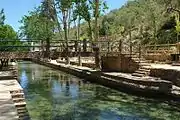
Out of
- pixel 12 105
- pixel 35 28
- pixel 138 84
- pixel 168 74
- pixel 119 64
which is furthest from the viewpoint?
pixel 35 28

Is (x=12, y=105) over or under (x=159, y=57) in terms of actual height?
under

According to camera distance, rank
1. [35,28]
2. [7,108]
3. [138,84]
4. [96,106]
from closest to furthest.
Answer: [7,108] < [96,106] < [138,84] < [35,28]

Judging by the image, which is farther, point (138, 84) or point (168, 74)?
point (168, 74)

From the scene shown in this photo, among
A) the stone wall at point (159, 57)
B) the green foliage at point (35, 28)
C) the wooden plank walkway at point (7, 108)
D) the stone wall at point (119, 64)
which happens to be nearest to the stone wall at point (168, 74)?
the stone wall at point (119, 64)

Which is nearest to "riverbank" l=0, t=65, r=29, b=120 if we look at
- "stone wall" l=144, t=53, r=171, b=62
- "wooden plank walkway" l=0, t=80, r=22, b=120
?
"wooden plank walkway" l=0, t=80, r=22, b=120

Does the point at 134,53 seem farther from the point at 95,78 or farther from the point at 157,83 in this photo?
the point at 157,83

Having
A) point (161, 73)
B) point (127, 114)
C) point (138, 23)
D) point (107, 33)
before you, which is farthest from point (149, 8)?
point (127, 114)

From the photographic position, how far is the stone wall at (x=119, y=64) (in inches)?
1156

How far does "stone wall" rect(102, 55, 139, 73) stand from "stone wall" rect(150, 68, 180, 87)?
281 cm

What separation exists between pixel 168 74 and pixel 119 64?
8.06m

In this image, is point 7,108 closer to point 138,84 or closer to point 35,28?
point 138,84

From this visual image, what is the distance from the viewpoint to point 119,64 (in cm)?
3159

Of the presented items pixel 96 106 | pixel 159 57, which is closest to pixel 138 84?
pixel 96 106

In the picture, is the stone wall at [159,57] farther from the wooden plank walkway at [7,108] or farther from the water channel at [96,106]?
the wooden plank walkway at [7,108]
